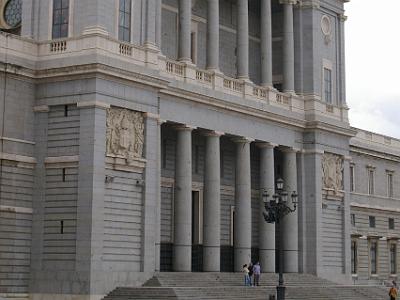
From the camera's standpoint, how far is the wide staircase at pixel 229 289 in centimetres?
4103

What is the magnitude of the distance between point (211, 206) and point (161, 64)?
842 cm

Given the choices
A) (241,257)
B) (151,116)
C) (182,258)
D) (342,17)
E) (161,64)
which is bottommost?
(182,258)

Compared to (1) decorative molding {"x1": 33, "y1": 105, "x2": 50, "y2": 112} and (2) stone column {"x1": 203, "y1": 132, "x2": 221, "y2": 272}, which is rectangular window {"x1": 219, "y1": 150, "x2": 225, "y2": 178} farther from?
(1) decorative molding {"x1": 33, "y1": 105, "x2": 50, "y2": 112}

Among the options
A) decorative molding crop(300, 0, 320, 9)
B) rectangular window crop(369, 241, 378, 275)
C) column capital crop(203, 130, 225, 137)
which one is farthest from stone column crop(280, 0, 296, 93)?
rectangular window crop(369, 241, 378, 275)

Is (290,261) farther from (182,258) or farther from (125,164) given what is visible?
(125,164)

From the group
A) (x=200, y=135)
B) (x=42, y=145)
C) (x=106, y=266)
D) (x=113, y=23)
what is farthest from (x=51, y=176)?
(x=200, y=135)

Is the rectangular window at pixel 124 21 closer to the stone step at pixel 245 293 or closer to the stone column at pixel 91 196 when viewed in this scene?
the stone column at pixel 91 196

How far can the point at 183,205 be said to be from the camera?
156ft

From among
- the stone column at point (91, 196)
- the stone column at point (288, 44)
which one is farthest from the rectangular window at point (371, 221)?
the stone column at point (91, 196)

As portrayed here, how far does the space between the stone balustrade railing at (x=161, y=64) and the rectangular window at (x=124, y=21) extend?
756mm

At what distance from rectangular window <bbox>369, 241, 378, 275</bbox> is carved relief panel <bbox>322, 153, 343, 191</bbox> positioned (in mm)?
11795

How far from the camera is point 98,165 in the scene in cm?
4094

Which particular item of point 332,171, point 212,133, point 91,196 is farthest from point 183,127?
point 332,171

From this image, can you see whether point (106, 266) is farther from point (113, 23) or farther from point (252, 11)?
point (252, 11)
